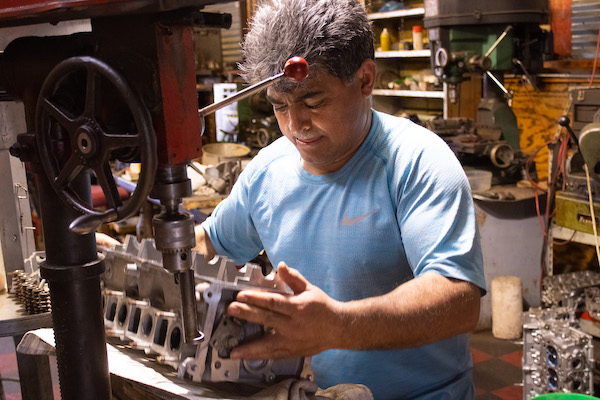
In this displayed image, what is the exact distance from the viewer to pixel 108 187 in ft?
2.84

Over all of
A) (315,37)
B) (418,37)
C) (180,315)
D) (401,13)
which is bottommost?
(180,315)

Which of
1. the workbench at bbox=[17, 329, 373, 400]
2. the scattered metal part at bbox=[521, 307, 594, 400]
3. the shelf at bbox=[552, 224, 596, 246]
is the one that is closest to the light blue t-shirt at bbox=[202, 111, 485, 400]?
the workbench at bbox=[17, 329, 373, 400]

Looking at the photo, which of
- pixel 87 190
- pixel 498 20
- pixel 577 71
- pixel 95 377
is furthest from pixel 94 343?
pixel 577 71

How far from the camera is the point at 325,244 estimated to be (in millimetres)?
1445

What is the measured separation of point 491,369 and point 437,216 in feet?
7.56

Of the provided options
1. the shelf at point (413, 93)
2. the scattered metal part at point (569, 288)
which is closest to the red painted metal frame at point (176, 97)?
the scattered metal part at point (569, 288)

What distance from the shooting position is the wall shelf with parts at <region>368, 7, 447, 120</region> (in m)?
5.31

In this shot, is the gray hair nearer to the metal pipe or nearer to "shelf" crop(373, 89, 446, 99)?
the metal pipe

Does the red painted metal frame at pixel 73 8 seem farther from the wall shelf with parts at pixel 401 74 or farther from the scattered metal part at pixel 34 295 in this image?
the wall shelf with parts at pixel 401 74

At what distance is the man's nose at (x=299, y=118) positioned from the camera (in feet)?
4.56

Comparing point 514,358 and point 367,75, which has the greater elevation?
point 367,75

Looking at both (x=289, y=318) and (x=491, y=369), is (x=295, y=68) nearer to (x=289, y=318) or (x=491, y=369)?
(x=289, y=318)

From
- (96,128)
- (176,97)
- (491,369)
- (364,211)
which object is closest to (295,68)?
(176,97)

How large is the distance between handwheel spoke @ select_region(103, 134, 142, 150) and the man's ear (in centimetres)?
72
